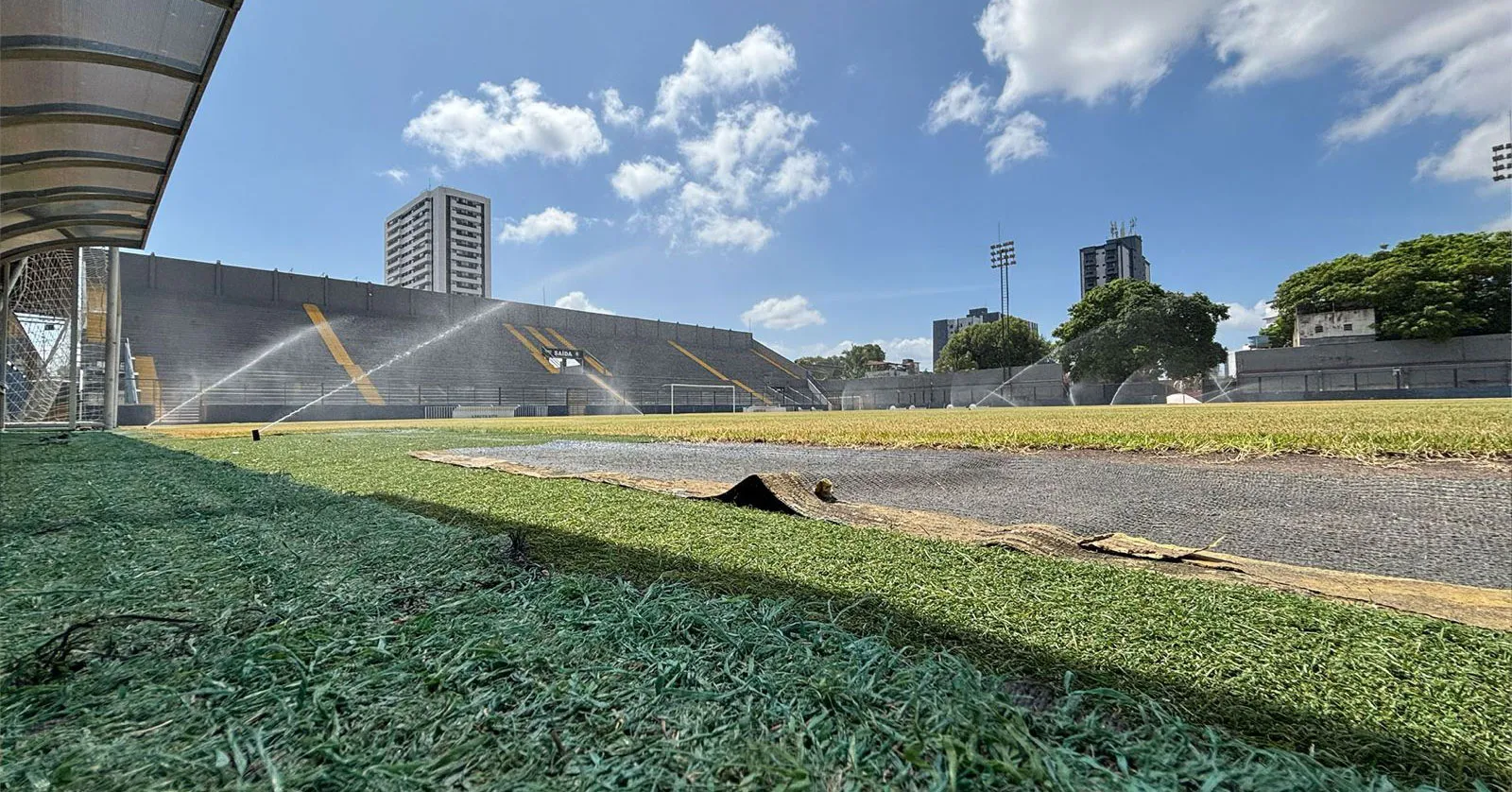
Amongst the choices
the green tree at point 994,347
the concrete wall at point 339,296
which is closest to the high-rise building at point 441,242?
the concrete wall at point 339,296

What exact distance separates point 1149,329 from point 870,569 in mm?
40493

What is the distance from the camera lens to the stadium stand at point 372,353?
2405 cm

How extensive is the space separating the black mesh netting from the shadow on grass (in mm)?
1433

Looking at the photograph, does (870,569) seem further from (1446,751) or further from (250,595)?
(250,595)

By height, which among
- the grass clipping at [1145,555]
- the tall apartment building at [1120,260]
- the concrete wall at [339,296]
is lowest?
the grass clipping at [1145,555]

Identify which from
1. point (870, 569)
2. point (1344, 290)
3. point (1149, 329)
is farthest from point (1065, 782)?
point (1344, 290)

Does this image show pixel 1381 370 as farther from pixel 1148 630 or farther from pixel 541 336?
pixel 541 336

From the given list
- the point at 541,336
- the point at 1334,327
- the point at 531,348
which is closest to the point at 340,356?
the point at 531,348

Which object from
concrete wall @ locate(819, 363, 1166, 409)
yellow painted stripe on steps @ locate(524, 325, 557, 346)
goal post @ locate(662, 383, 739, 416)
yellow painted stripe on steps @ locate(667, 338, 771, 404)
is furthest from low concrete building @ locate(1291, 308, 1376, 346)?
yellow painted stripe on steps @ locate(524, 325, 557, 346)

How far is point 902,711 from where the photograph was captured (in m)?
0.71

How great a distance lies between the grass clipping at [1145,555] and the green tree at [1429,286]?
131 feet

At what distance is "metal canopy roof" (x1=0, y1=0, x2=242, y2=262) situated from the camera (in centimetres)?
279

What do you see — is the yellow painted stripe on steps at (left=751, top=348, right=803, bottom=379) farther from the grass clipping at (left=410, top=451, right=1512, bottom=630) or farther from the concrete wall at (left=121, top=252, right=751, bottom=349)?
the grass clipping at (left=410, top=451, right=1512, bottom=630)

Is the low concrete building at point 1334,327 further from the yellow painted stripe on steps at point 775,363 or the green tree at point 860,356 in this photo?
the green tree at point 860,356
